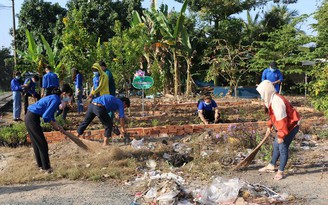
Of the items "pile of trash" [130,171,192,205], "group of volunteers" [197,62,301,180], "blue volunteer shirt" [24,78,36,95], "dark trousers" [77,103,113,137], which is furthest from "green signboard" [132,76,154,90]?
"pile of trash" [130,171,192,205]

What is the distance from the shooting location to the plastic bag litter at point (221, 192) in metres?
4.43

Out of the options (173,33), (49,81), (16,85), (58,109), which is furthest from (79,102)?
(173,33)

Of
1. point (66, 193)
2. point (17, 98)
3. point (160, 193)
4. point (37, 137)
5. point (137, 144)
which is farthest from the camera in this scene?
point (17, 98)

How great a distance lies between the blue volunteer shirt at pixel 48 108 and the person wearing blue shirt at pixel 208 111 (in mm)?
3930

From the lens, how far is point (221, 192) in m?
4.53

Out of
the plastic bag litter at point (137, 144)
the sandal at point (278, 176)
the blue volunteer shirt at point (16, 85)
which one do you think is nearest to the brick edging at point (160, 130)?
the plastic bag litter at point (137, 144)

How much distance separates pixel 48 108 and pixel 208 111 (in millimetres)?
4309

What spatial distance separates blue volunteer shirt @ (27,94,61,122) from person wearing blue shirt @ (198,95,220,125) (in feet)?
12.9

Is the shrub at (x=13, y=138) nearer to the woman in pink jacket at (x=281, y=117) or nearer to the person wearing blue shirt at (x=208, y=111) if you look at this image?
the person wearing blue shirt at (x=208, y=111)

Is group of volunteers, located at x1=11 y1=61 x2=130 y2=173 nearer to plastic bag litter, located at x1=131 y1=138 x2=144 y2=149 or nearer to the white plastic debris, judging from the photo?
plastic bag litter, located at x1=131 y1=138 x2=144 y2=149

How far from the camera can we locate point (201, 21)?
74.8 feet

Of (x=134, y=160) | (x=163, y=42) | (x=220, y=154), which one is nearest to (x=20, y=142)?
(x=134, y=160)

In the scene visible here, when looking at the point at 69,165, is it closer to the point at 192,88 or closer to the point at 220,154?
the point at 220,154

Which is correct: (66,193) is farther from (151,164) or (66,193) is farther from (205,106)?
(205,106)
